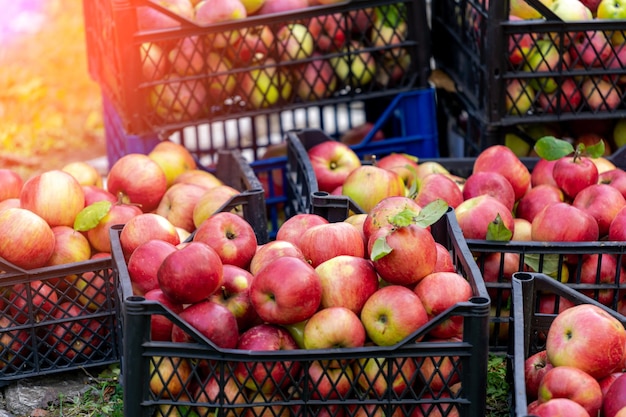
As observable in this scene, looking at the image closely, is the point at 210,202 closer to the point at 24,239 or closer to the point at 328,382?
the point at 24,239

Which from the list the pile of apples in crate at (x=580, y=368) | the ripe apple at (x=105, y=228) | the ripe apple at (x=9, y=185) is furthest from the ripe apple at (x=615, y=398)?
the ripe apple at (x=9, y=185)

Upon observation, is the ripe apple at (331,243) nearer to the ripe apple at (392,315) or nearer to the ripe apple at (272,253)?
the ripe apple at (272,253)

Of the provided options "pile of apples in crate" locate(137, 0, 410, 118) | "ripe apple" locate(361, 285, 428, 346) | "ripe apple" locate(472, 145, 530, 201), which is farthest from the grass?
"ripe apple" locate(472, 145, 530, 201)

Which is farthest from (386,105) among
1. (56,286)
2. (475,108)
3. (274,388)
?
(274,388)

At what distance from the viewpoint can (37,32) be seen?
5887 millimetres

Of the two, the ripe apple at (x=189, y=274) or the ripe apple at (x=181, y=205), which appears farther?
the ripe apple at (x=181, y=205)

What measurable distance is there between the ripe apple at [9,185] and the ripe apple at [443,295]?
1.49 metres

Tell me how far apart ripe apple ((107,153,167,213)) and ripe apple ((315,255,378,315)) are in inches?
40.9

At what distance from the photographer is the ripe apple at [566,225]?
7.87 ft

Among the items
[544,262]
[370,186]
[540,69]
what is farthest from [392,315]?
[540,69]

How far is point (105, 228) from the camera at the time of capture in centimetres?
263

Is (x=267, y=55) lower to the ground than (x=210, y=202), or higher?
higher

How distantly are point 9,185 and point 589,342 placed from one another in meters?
1.86

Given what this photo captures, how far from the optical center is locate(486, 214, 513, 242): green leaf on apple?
92.7 inches
